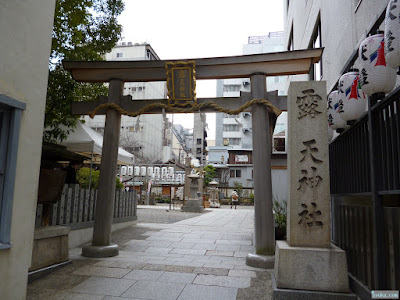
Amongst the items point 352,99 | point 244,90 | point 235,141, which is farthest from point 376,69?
point 235,141

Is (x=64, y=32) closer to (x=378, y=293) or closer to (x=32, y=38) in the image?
(x=32, y=38)

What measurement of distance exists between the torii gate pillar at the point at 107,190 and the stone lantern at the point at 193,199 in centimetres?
1644

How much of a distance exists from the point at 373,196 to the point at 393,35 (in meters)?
1.93

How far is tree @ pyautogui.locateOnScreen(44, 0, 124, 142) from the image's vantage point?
29.3ft

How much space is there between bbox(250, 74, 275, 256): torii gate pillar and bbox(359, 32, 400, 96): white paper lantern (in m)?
3.26

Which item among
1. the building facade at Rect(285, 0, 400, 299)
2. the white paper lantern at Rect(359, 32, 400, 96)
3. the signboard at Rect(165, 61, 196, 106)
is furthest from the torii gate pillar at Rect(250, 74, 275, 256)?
the white paper lantern at Rect(359, 32, 400, 96)

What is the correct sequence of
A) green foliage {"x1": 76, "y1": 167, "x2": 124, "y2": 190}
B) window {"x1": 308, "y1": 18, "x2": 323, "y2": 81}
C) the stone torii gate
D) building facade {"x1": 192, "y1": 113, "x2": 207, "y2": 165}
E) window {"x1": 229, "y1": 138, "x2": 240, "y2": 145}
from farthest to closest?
building facade {"x1": 192, "y1": 113, "x2": 207, "y2": 165} → window {"x1": 229, "y1": 138, "x2": 240, "y2": 145} → green foliage {"x1": 76, "y1": 167, "x2": 124, "y2": 190} → window {"x1": 308, "y1": 18, "x2": 323, "y2": 81} → the stone torii gate

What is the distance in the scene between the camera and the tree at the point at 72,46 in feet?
29.3

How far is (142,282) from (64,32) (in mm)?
7898

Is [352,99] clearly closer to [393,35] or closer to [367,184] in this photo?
[367,184]

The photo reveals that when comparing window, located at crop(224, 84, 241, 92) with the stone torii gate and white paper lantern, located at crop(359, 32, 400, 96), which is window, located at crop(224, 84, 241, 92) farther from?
white paper lantern, located at crop(359, 32, 400, 96)

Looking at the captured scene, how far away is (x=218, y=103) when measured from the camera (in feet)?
24.6

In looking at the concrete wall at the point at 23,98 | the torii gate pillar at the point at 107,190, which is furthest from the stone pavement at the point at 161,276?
the concrete wall at the point at 23,98

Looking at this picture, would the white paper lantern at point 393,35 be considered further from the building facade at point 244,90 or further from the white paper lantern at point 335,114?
the building facade at point 244,90
